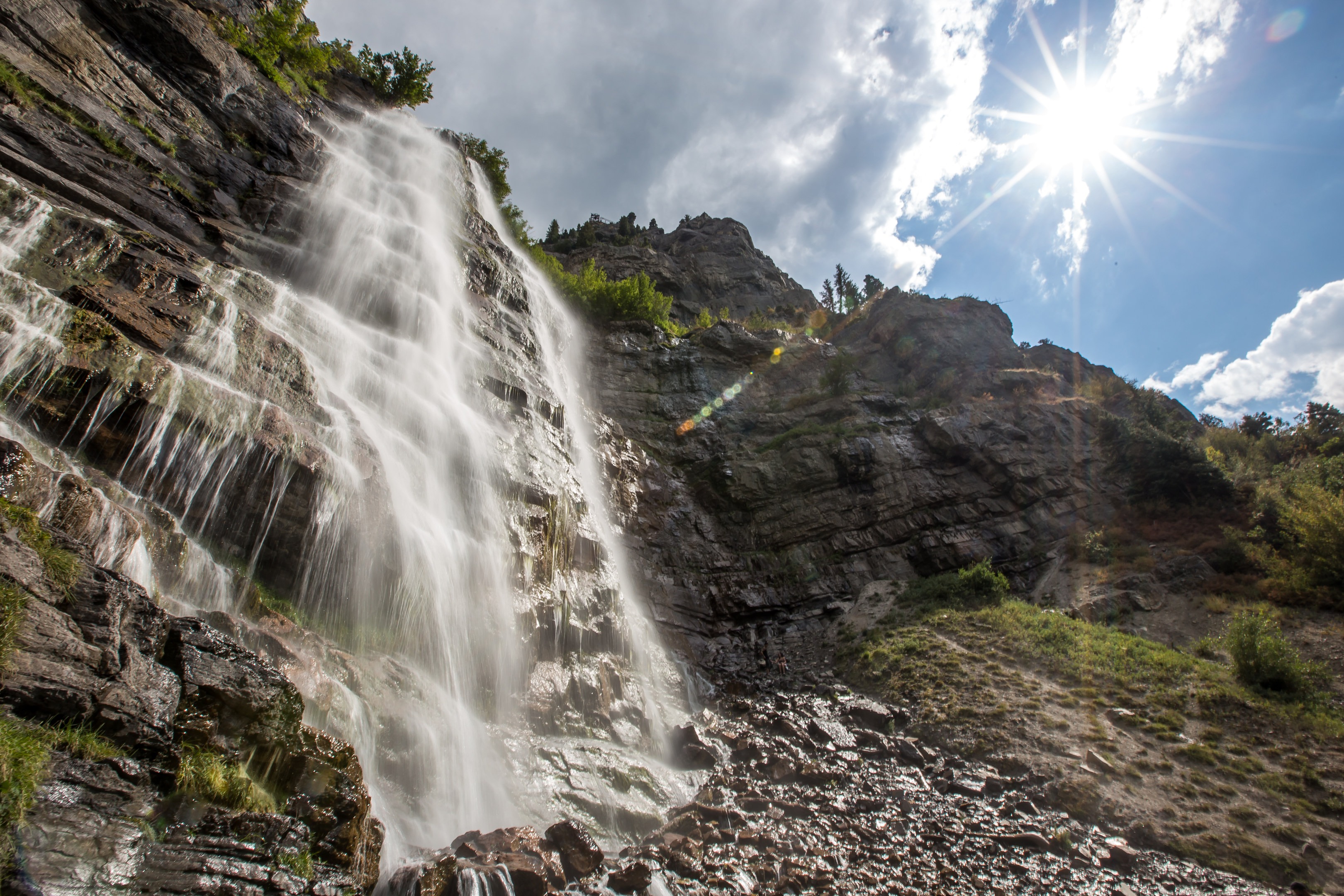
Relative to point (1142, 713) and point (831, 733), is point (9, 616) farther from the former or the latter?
point (1142, 713)

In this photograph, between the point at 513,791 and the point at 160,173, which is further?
the point at 160,173

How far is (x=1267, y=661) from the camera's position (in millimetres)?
14477

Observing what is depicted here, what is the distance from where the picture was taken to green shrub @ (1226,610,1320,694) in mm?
14180

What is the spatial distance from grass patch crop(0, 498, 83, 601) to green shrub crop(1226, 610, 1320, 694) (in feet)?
76.0

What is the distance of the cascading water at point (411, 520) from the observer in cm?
857

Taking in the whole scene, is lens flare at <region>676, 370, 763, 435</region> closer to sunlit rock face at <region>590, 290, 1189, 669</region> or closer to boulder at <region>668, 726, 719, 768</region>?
sunlit rock face at <region>590, 290, 1189, 669</region>

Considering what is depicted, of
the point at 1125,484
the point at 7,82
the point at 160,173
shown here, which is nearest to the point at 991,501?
the point at 1125,484

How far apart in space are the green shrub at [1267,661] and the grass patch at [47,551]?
2317cm

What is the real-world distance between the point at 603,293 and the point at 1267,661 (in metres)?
30.8

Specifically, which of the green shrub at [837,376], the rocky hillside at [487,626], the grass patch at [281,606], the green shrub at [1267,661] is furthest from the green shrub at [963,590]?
the grass patch at [281,606]

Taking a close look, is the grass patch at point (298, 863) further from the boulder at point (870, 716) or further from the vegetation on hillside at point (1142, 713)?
the boulder at point (870, 716)

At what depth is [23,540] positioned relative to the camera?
16.6 feet

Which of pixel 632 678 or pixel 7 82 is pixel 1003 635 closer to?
pixel 632 678

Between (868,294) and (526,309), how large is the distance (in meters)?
50.6
